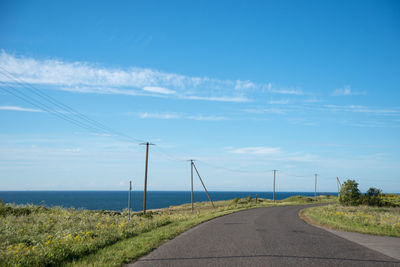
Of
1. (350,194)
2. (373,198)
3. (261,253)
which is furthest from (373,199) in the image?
(261,253)

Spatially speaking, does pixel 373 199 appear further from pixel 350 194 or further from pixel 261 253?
pixel 261 253

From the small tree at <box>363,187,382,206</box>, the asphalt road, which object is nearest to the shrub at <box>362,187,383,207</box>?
the small tree at <box>363,187,382,206</box>

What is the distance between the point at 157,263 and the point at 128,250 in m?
1.99

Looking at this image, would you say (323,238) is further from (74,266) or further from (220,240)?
(74,266)

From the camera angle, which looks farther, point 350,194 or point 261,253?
point 350,194

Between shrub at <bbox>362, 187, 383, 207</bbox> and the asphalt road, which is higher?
the asphalt road

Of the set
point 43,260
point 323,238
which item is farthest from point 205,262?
point 323,238

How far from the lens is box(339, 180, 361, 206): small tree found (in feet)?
132

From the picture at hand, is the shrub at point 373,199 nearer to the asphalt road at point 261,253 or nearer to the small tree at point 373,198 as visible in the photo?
the small tree at point 373,198

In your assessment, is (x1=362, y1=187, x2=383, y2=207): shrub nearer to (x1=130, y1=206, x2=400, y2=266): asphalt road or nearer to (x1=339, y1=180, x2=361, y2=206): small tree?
(x1=339, y1=180, x2=361, y2=206): small tree

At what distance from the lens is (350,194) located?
40.8 meters

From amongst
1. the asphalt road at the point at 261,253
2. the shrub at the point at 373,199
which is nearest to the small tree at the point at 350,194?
the shrub at the point at 373,199

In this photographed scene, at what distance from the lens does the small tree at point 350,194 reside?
132ft

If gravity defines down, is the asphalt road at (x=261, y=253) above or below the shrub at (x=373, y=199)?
above
